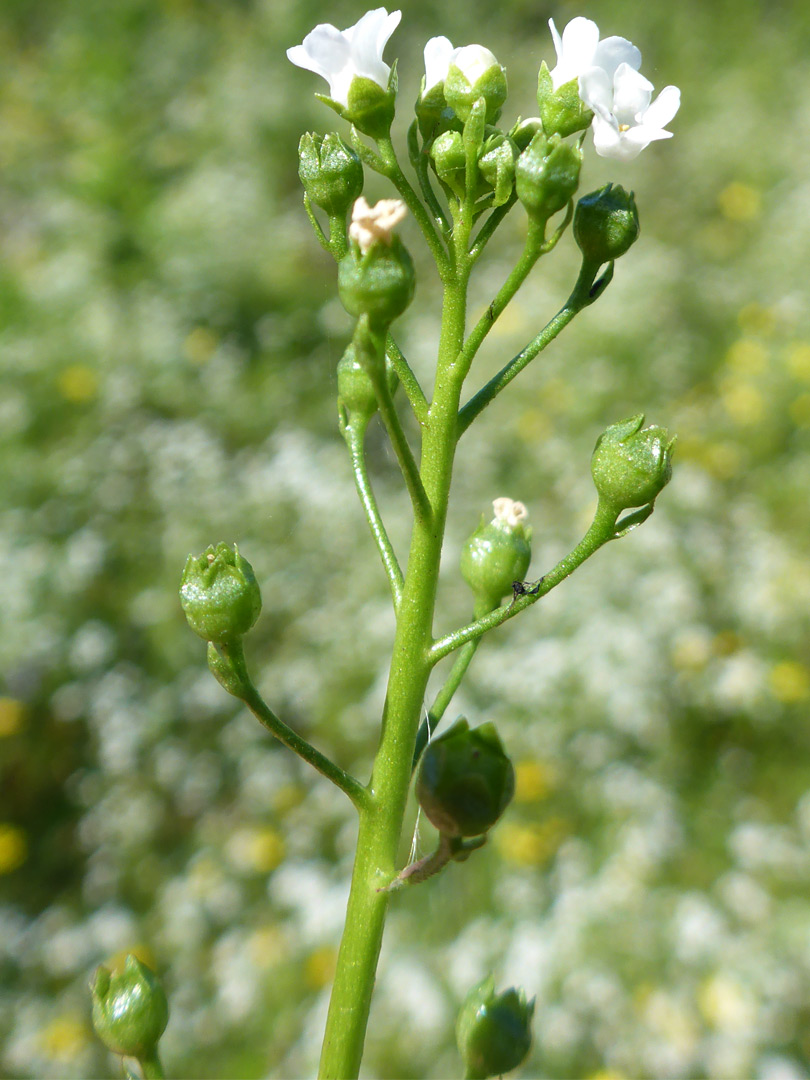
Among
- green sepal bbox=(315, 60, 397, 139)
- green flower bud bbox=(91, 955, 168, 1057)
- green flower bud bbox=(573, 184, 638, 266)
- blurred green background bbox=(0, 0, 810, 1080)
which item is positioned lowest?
blurred green background bbox=(0, 0, 810, 1080)

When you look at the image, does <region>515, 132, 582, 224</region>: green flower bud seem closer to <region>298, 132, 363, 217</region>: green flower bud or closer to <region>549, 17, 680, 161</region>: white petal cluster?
<region>549, 17, 680, 161</region>: white petal cluster

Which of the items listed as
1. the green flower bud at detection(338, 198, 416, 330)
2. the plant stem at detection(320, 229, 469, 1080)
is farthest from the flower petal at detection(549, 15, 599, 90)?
the green flower bud at detection(338, 198, 416, 330)

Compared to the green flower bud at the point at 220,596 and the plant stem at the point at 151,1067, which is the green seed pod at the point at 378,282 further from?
the plant stem at the point at 151,1067

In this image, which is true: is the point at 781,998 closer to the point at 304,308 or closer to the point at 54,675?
the point at 54,675

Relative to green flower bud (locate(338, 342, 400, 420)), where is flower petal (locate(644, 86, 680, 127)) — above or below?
above

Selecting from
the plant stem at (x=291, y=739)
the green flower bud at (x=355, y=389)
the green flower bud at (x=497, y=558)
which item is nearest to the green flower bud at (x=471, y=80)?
the green flower bud at (x=355, y=389)

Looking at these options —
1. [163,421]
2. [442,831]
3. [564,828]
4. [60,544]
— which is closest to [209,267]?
[163,421]

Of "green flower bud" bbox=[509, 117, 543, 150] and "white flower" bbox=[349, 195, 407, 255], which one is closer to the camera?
"white flower" bbox=[349, 195, 407, 255]
